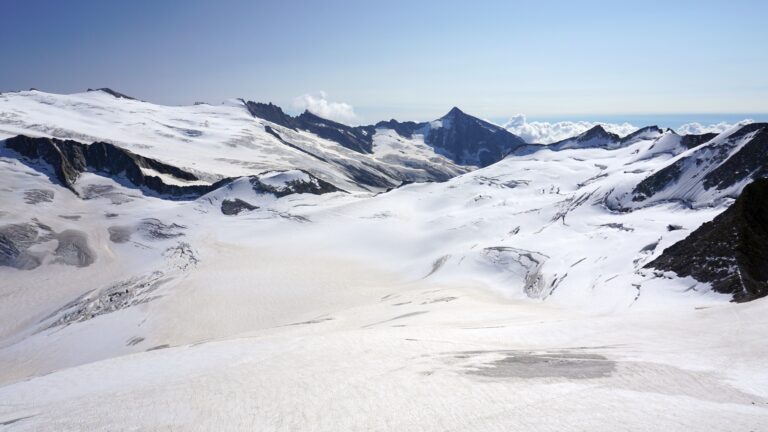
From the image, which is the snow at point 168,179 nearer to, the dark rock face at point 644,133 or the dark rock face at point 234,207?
the dark rock face at point 234,207

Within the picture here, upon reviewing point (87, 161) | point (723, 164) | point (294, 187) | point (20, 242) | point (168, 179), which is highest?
point (87, 161)

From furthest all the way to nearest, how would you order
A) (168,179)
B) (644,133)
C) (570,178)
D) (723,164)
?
(644,133) → (168,179) → (570,178) → (723,164)

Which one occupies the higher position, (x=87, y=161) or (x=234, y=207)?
(x=87, y=161)

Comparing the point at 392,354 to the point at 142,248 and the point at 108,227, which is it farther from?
the point at 108,227

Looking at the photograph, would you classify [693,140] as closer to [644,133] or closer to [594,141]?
[644,133]

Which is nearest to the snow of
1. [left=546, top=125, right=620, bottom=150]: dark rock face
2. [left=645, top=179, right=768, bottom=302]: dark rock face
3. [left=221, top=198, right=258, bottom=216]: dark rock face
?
[left=221, top=198, right=258, bottom=216]: dark rock face

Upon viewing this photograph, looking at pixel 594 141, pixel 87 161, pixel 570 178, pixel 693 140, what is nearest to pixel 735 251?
pixel 693 140

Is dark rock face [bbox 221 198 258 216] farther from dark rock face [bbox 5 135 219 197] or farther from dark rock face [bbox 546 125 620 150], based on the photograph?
dark rock face [bbox 546 125 620 150]
